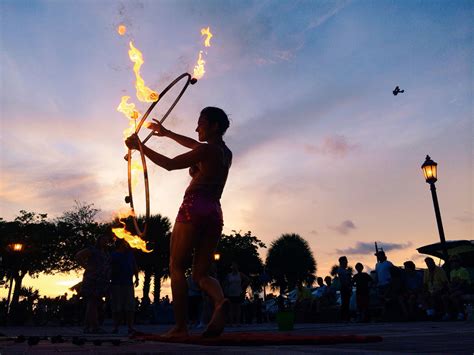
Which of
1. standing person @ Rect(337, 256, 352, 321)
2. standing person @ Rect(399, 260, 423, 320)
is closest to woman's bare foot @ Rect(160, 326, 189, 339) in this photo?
standing person @ Rect(399, 260, 423, 320)

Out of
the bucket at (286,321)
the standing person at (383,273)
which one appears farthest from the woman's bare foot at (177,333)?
the standing person at (383,273)

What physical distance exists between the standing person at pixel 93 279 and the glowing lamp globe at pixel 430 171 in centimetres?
873

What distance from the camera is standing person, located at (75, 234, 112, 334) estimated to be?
923 cm

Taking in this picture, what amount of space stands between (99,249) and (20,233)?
37730mm

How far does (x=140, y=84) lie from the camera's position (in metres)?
6.14

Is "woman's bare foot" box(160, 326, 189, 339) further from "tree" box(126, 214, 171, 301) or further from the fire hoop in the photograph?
"tree" box(126, 214, 171, 301)

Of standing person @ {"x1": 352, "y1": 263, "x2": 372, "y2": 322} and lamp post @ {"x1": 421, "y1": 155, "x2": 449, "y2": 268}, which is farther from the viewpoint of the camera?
standing person @ {"x1": 352, "y1": 263, "x2": 372, "y2": 322}

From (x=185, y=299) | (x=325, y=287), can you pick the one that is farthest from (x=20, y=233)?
(x=185, y=299)

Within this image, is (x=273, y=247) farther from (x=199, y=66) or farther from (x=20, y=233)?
(x=199, y=66)

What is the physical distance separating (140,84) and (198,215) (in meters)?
2.25

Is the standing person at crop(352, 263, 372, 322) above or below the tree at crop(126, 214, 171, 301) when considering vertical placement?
below

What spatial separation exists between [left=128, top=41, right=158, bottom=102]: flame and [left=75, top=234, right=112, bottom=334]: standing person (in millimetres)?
4243

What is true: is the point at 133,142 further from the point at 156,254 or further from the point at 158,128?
the point at 156,254

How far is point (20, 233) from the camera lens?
142 feet
